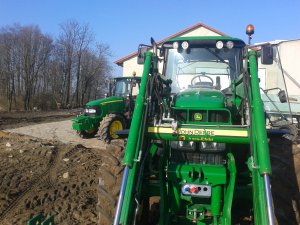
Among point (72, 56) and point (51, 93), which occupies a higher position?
point (72, 56)

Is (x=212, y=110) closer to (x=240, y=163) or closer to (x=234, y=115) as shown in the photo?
(x=234, y=115)

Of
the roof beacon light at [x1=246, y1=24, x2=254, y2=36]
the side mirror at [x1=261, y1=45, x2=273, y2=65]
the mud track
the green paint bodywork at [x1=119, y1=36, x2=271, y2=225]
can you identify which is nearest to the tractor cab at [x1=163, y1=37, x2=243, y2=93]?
the roof beacon light at [x1=246, y1=24, x2=254, y2=36]

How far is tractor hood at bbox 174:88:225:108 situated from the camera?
14.6 ft

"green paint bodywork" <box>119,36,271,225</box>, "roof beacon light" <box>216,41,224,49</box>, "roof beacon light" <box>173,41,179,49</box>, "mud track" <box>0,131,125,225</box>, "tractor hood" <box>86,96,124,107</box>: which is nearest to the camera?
"green paint bodywork" <box>119,36,271,225</box>

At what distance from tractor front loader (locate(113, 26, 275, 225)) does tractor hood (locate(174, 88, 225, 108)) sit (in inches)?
0.5

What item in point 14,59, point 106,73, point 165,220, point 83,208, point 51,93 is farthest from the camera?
point 106,73

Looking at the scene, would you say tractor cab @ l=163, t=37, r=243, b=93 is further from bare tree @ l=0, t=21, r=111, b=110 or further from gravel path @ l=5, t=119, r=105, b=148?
bare tree @ l=0, t=21, r=111, b=110

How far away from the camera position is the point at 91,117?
520 inches

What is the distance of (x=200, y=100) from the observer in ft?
14.8

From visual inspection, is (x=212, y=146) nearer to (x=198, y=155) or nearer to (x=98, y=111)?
(x=198, y=155)

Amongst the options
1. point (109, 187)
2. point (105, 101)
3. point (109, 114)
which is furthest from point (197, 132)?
point (105, 101)

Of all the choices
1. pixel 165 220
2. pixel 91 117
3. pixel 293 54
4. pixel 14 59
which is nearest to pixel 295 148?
pixel 165 220

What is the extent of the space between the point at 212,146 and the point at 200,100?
57cm

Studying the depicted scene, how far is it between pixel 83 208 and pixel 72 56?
4685cm
